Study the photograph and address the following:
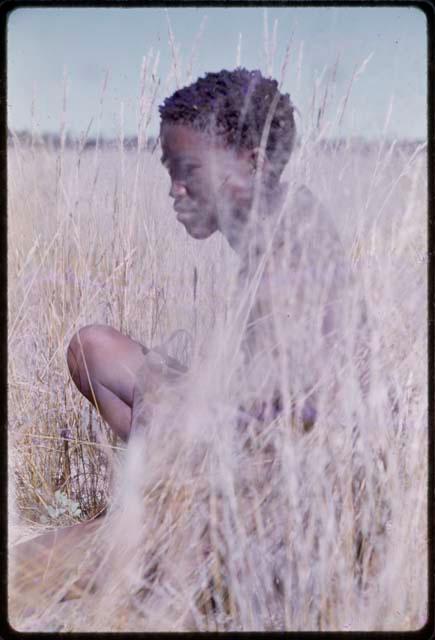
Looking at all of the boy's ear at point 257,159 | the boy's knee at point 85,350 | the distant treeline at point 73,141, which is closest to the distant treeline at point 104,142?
the distant treeline at point 73,141

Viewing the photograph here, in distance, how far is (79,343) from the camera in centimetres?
171

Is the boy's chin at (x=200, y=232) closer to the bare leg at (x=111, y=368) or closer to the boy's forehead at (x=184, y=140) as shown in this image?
the boy's forehead at (x=184, y=140)

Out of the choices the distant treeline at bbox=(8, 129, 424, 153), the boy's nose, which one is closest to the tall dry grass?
the distant treeline at bbox=(8, 129, 424, 153)

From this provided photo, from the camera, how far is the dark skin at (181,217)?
1.43 m

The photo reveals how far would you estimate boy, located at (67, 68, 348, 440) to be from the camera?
50.3 inches

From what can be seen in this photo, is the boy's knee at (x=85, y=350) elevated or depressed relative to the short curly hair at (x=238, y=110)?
depressed

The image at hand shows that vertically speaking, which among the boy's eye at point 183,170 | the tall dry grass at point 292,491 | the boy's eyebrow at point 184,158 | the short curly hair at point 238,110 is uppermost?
the short curly hair at point 238,110

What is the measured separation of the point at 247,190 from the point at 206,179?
9cm

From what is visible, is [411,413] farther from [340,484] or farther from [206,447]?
[206,447]

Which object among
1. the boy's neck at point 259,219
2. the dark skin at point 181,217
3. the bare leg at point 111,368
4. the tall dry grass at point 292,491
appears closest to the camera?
the tall dry grass at point 292,491

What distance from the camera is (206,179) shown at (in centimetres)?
146

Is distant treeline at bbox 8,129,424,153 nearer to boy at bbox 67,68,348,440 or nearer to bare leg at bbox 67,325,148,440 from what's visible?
boy at bbox 67,68,348,440

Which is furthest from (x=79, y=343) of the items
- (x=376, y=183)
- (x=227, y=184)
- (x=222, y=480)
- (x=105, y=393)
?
(x=376, y=183)

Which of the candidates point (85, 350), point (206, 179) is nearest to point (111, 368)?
point (85, 350)
